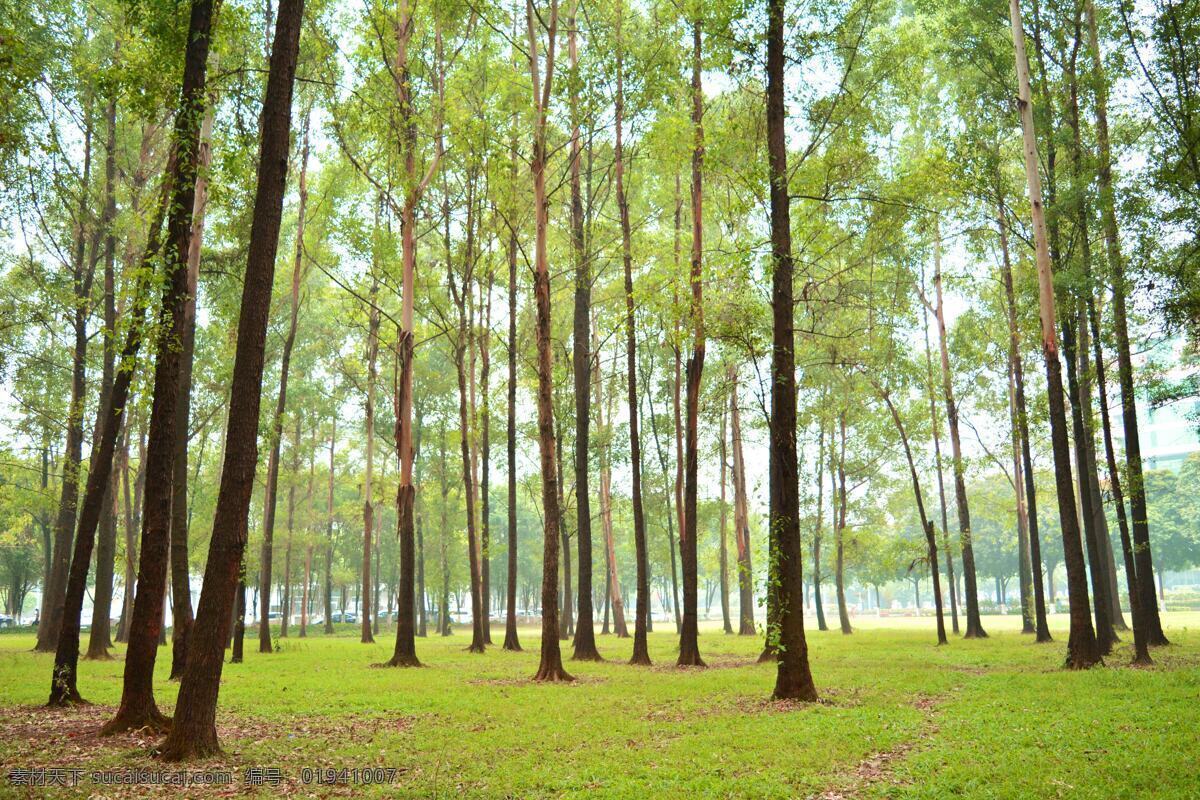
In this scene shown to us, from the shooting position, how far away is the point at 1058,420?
14.5m

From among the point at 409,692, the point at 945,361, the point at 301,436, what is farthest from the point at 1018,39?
the point at 301,436

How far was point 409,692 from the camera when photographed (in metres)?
12.7

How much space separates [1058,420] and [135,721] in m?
15.9

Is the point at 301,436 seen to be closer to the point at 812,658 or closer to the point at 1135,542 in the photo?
the point at 812,658

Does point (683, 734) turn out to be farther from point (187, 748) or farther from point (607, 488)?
point (607, 488)

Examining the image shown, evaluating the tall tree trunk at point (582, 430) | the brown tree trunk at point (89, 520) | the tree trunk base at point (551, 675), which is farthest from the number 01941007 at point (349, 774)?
the tall tree trunk at point (582, 430)

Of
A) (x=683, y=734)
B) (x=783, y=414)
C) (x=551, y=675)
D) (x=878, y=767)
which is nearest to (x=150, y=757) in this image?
(x=683, y=734)

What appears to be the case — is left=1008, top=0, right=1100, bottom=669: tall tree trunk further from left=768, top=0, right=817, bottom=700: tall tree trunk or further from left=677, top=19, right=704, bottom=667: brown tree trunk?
left=677, top=19, right=704, bottom=667: brown tree trunk

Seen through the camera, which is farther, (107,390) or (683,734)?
(107,390)

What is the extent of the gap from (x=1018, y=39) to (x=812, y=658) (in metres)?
15.2

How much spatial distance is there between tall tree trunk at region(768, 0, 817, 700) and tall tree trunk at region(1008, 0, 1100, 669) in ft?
19.9

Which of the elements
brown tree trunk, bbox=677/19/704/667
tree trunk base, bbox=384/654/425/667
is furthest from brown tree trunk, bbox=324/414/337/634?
brown tree trunk, bbox=677/19/704/667

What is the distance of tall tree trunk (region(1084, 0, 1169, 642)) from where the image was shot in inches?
587

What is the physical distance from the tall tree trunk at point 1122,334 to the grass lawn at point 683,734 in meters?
2.11
